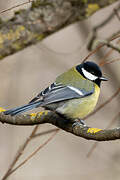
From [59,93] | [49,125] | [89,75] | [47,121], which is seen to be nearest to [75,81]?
[89,75]

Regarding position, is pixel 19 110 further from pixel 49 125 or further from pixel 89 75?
pixel 49 125

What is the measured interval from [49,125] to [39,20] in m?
2.10

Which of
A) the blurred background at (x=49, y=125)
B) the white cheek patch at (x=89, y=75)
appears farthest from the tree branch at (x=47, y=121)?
the blurred background at (x=49, y=125)

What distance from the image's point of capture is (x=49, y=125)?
4.66m

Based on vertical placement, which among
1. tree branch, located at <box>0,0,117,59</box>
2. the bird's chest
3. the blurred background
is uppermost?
tree branch, located at <box>0,0,117,59</box>

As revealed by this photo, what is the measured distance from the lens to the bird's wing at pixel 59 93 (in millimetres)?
2199

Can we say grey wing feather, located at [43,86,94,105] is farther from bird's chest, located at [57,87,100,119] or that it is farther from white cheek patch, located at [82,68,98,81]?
white cheek patch, located at [82,68,98,81]

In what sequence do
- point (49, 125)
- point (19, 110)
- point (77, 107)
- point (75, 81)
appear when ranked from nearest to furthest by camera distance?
point (19, 110)
point (77, 107)
point (75, 81)
point (49, 125)

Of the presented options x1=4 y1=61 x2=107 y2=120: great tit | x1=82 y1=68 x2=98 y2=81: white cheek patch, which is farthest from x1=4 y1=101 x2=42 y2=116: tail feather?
x1=82 y1=68 x2=98 y2=81: white cheek patch

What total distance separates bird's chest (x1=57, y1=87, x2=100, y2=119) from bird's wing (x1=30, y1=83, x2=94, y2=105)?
0.03 metres

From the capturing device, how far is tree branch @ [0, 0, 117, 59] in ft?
8.87

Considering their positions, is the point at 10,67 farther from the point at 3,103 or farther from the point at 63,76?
the point at 63,76

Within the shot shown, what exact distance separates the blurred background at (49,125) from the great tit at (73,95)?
1.39m

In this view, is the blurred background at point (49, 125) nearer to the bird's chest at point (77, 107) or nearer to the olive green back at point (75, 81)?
the olive green back at point (75, 81)
